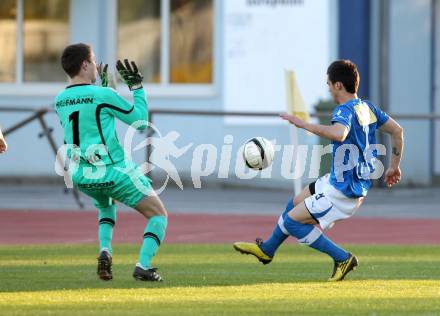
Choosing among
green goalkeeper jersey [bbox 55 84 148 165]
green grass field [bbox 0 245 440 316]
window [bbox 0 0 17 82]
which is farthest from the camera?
window [bbox 0 0 17 82]

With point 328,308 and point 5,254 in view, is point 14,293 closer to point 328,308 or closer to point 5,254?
point 328,308

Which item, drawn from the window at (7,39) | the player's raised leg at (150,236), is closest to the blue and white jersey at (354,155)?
the player's raised leg at (150,236)

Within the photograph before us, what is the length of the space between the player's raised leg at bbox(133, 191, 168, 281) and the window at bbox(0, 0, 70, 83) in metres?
14.0

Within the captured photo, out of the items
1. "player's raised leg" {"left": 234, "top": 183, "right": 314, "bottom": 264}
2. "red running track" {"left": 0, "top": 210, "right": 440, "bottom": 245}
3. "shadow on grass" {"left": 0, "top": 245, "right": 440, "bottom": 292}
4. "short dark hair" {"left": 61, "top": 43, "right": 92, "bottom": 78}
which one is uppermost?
"short dark hair" {"left": 61, "top": 43, "right": 92, "bottom": 78}

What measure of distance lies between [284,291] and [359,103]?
1725 mm

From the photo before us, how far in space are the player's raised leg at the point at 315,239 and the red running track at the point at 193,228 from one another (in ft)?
14.5

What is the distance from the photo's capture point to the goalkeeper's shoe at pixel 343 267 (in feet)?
35.8

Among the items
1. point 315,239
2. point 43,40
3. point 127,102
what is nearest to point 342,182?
point 315,239

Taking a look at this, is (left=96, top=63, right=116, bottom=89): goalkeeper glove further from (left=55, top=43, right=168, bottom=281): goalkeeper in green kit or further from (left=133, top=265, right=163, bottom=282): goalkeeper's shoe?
(left=133, top=265, right=163, bottom=282): goalkeeper's shoe

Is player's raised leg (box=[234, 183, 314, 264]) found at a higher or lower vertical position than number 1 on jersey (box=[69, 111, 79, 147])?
lower

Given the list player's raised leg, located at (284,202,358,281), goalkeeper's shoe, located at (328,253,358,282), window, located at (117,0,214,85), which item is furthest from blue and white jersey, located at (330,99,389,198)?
window, located at (117,0,214,85)

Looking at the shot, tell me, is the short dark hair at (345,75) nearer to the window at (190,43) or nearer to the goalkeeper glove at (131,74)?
the goalkeeper glove at (131,74)

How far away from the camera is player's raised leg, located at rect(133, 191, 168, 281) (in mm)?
10750

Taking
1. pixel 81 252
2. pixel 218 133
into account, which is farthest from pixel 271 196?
pixel 81 252
